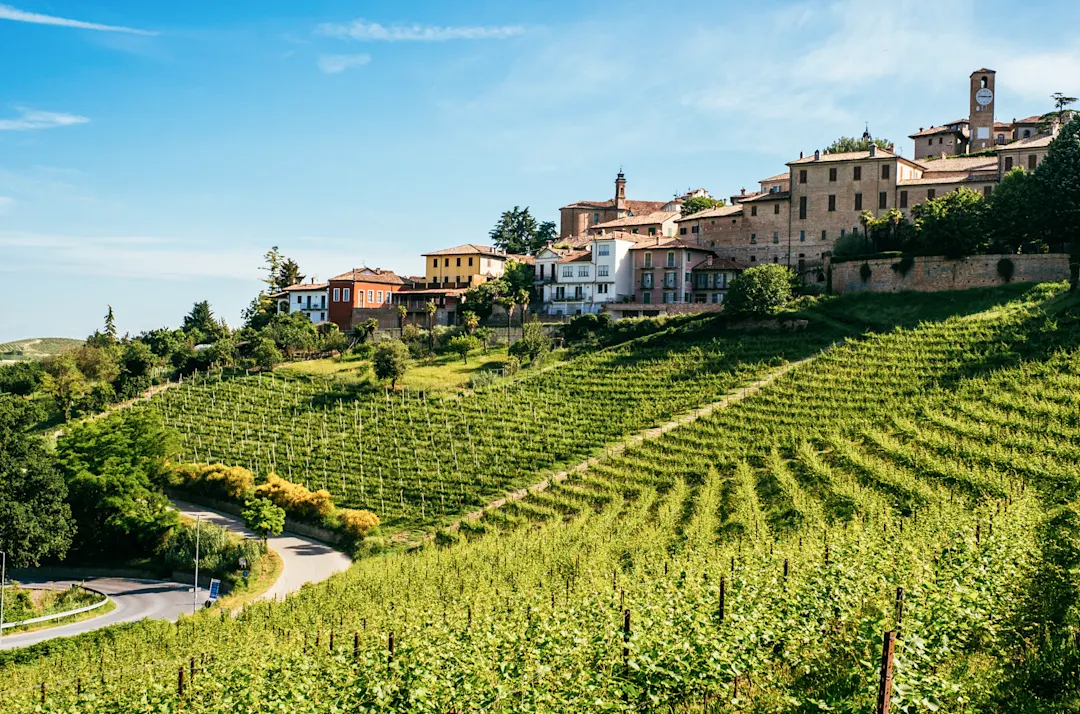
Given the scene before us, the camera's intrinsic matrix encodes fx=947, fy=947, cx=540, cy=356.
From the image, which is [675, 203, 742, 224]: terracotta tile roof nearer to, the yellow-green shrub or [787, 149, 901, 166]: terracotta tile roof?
[787, 149, 901, 166]: terracotta tile roof

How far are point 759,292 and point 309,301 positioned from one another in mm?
43821

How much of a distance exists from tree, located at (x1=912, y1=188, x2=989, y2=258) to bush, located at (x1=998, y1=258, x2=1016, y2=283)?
171 cm

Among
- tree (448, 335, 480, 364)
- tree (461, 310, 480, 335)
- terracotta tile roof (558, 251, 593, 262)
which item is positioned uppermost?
terracotta tile roof (558, 251, 593, 262)

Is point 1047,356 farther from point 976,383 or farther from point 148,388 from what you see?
point 148,388

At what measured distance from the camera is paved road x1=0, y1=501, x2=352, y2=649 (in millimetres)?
31531

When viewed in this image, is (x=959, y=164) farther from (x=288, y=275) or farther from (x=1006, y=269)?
(x=288, y=275)

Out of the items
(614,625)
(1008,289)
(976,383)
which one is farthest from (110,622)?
(1008,289)

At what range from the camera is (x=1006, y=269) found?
52375 millimetres

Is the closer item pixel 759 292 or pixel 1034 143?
pixel 759 292

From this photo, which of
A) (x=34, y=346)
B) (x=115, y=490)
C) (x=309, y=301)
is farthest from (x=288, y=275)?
(x=34, y=346)

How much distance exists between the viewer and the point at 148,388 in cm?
6594

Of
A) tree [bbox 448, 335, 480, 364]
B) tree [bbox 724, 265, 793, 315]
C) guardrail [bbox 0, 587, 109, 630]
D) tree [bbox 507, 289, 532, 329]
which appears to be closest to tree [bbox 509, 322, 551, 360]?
tree [bbox 448, 335, 480, 364]

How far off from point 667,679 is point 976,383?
31644 mm

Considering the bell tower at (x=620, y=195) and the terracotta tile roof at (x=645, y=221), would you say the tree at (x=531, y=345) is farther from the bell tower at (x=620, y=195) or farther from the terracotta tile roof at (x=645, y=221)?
the bell tower at (x=620, y=195)
